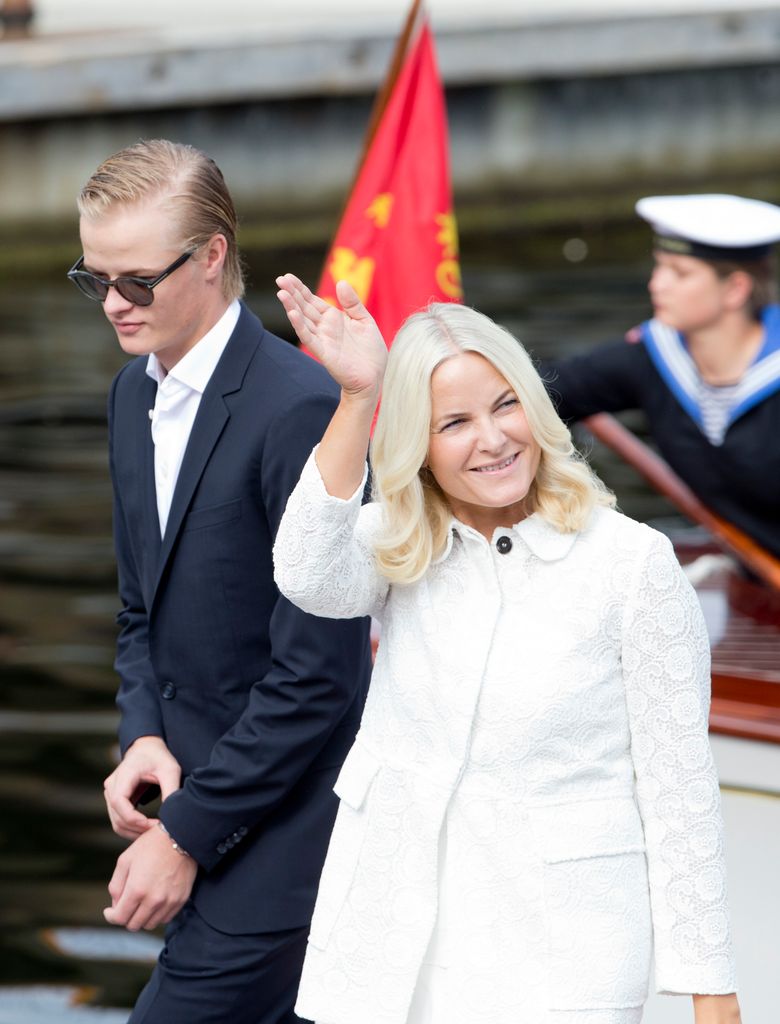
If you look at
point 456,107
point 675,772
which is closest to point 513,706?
point 675,772

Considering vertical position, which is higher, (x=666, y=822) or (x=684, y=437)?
(x=666, y=822)

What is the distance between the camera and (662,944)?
2.25m

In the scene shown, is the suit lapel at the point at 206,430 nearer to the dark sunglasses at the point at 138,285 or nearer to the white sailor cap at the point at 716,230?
the dark sunglasses at the point at 138,285

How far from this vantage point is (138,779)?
274cm

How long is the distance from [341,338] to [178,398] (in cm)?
52

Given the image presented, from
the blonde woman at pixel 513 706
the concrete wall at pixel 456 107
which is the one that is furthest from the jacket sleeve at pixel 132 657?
the concrete wall at pixel 456 107

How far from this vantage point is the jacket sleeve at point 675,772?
→ 7.26 feet

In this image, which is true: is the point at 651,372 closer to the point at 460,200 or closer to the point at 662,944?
the point at 662,944

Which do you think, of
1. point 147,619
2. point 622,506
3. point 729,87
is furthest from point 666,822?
point 729,87

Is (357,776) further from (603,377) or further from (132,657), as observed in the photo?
(603,377)

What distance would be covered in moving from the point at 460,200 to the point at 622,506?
9.42 metres

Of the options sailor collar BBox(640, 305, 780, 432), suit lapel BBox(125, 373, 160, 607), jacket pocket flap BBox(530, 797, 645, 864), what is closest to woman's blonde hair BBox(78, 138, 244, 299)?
suit lapel BBox(125, 373, 160, 607)

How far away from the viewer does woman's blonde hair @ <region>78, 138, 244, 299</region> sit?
2561 millimetres

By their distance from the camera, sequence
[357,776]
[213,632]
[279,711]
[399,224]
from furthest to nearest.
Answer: [399,224]
[213,632]
[279,711]
[357,776]
